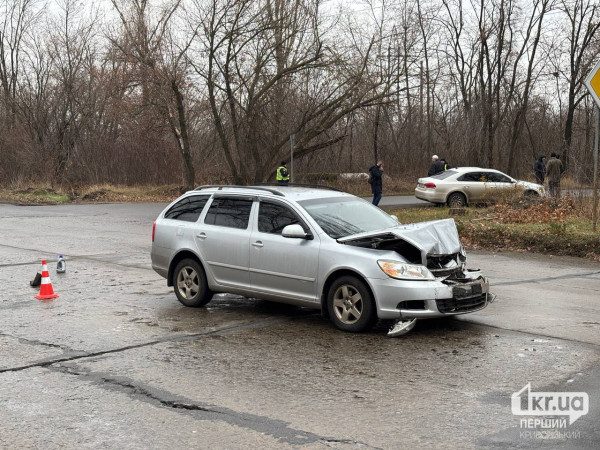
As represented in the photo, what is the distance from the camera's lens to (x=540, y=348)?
7.14m

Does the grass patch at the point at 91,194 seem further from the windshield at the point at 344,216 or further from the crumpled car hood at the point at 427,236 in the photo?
the crumpled car hood at the point at 427,236

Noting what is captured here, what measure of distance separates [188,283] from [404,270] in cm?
312

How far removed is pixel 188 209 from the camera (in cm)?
978

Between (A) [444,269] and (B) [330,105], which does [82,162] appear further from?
(A) [444,269]

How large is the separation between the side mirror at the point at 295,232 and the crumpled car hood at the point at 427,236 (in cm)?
40

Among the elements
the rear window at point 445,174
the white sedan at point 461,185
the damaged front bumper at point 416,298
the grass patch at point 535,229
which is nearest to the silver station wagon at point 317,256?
the damaged front bumper at point 416,298

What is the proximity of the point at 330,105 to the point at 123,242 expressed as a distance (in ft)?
63.2

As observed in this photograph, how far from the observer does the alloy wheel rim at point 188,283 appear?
9359 millimetres

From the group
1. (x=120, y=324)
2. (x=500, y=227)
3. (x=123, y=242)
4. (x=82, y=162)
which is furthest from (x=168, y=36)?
(x=120, y=324)

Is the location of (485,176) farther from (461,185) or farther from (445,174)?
(445,174)

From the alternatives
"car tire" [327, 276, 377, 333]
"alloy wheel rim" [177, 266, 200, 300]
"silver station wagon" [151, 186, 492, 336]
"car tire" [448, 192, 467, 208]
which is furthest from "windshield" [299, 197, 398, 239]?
"car tire" [448, 192, 467, 208]

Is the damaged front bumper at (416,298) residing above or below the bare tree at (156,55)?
below

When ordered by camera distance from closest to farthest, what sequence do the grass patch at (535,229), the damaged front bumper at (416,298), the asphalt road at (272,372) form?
the asphalt road at (272,372) < the damaged front bumper at (416,298) < the grass patch at (535,229)

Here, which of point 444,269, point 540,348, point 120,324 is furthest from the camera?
point 120,324
